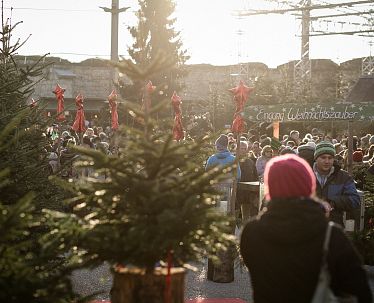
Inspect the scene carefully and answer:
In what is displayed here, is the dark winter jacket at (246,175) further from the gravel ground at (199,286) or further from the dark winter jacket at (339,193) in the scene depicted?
the dark winter jacket at (339,193)

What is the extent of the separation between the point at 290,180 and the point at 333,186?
12.8 feet

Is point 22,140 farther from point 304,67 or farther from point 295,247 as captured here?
point 304,67

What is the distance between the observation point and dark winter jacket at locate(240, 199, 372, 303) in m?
3.25

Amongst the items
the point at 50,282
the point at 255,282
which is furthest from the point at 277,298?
the point at 50,282

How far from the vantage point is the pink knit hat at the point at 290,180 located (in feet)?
11.1

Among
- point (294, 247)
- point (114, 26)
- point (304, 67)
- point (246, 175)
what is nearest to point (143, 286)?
point (294, 247)

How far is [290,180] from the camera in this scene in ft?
11.1

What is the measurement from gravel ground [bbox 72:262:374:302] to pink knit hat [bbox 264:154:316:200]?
4552mm

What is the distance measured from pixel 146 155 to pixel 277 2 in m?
51.2

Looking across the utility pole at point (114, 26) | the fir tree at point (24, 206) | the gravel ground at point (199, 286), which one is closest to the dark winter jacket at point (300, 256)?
the fir tree at point (24, 206)

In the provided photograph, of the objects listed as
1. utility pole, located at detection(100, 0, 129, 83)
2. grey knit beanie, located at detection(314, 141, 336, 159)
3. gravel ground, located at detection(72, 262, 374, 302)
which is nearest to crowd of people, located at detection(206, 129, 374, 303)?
grey knit beanie, located at detection(314, 141, 336, 159)

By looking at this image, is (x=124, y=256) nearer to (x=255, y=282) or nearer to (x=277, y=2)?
(x=255, y=282)

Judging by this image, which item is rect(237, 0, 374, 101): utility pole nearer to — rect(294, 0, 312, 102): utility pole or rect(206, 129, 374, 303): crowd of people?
rect(294, 0, 312, 102): utility pole

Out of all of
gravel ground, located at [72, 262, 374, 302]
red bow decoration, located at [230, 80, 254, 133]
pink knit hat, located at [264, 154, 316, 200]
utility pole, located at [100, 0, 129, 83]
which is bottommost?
gravel ground, located at [72, 262, 374, 302]
